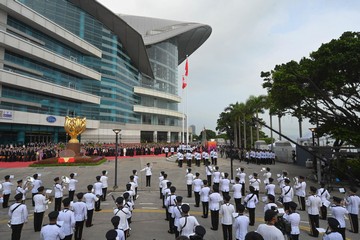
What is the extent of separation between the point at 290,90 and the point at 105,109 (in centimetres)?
4264

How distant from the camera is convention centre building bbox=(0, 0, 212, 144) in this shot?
3519cm

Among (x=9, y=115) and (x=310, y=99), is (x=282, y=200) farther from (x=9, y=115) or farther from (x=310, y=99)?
(x=9, y=115)

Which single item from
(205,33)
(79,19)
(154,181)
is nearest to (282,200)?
(154,181)

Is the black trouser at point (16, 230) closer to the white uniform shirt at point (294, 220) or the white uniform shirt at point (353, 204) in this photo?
→ the white uniform shirt at point (294, 220)

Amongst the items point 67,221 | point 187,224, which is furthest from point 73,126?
point 187,224

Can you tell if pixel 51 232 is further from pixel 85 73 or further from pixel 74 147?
pixel 85 73

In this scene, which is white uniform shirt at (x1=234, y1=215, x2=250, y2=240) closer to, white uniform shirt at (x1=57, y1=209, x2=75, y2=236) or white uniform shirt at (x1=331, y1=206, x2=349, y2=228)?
white uniform shirt at (x1=331, y1=206, x2=349, y2=228)

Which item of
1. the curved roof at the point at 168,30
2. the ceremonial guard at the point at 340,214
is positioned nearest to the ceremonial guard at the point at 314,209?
the ceremonial guard at the point at 340,214

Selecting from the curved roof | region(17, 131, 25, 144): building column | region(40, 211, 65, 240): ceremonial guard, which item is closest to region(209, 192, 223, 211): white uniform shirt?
region(40, 211, 65, 240): ceremonial guard

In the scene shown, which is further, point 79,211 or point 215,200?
point 215,200

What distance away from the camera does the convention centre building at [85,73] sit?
35.2 meters

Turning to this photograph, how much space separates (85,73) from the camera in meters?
46.5

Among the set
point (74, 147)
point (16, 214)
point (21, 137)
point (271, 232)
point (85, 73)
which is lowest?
point (16, 214)

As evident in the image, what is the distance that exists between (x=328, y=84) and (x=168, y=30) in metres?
62.9
